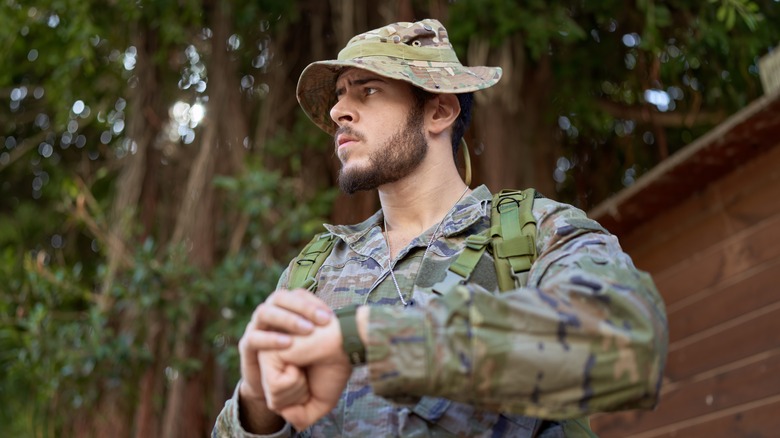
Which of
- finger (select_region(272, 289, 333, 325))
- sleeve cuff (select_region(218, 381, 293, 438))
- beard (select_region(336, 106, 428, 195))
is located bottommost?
sleeve cuff (select_region(218, 381, 293, 438))

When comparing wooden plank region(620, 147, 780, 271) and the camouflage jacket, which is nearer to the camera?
the camouflage jacket

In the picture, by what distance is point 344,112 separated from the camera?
1.75 metres

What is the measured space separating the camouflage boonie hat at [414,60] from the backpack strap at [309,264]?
340mm

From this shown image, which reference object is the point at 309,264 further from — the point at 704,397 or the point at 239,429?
the point at 704,397

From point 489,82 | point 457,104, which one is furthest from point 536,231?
point 457,104

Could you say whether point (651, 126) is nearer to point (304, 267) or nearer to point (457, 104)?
point (457, 104)

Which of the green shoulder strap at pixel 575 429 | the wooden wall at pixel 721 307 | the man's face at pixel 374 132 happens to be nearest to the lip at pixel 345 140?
the man's face at pixel 374 132

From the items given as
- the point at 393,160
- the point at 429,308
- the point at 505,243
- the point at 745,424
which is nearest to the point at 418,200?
the point at 393,160

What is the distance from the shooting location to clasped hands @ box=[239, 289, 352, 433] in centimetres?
111

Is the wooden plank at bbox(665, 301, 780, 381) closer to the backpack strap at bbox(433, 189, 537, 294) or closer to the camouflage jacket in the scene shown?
the backpack strap at bbox(433, 189, 537, 294)

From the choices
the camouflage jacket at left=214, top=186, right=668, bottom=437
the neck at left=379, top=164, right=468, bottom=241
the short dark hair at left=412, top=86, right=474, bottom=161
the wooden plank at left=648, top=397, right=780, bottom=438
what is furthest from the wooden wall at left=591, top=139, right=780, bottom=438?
the camouflage jacket at left=214, top=186, right=668, bottom=437

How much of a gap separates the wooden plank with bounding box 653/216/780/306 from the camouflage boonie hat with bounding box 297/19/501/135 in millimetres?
1630

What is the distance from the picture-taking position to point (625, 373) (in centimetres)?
109

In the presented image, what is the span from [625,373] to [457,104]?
918mm
